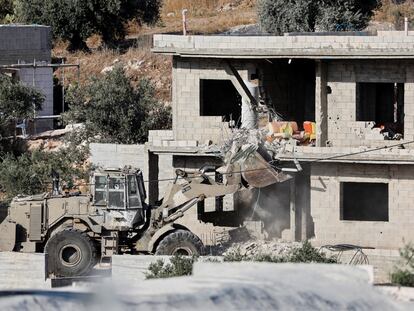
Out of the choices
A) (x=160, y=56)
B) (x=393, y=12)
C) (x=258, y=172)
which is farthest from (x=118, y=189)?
(x=393, y=12)

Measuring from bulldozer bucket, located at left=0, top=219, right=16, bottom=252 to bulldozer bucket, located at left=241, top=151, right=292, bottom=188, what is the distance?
500cm

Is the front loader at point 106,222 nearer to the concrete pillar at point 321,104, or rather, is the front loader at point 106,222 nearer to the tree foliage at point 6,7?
the concrete pillar at point 321,104

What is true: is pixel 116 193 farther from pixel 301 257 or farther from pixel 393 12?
pixel 393 12

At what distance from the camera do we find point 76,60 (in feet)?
178

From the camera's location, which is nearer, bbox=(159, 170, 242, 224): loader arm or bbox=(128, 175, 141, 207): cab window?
bbox=(128, 175, 141, 207): cab window

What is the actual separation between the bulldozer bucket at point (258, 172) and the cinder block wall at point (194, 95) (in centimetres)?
137

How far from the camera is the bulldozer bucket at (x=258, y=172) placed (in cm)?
2812

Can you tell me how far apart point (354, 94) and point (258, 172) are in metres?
2.66

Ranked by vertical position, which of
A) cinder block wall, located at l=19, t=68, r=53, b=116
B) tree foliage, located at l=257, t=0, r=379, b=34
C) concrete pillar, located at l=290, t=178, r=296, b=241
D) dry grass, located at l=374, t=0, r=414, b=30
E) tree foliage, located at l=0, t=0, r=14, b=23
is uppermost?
A: tree foliage, located at l=0, t=0, r=14, b=23

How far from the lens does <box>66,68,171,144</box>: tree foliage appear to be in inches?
1548

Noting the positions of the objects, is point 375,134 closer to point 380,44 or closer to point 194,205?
point 380,44

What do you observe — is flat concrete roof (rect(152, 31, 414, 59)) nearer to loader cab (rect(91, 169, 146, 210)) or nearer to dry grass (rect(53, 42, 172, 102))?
loader cab (rect(91, 169, 146, 210))

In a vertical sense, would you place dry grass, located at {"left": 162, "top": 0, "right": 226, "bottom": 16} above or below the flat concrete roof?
above

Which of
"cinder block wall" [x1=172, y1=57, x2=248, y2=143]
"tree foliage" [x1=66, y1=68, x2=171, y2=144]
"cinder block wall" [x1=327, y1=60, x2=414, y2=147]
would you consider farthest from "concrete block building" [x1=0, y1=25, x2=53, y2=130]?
"cinder block wall" [x1=327, y1=60, x2=414, y2=147]
